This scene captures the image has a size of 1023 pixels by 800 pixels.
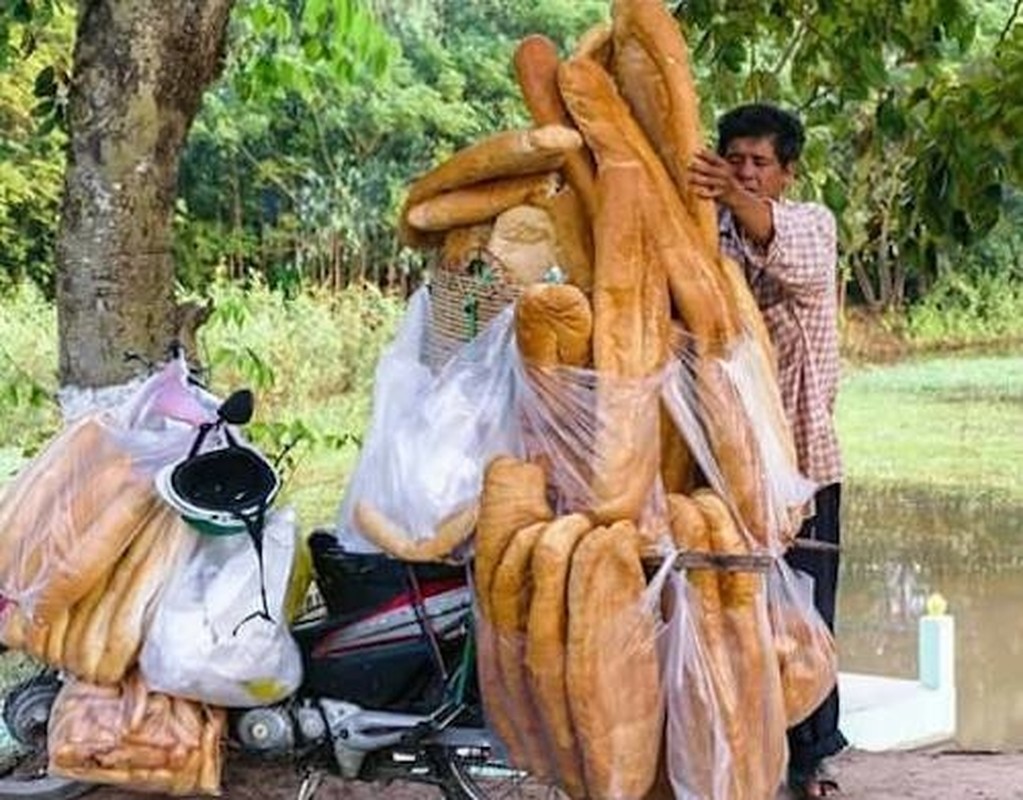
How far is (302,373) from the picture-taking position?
13.6 meters

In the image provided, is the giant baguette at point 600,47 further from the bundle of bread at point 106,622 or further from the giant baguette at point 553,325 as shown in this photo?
the bundle of bread at point 106,622

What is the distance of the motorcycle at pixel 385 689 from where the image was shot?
3232 mm

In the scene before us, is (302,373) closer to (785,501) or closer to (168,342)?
(168,342)

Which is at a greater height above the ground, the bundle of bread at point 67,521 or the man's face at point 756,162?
the man's face at point 756,162

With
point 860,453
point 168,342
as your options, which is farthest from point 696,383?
point 860,453

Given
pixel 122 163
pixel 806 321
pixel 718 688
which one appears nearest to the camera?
pixel 718 688

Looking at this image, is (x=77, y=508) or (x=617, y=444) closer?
(x=617, y=444)

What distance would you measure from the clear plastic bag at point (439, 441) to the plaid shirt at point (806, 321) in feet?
1.86

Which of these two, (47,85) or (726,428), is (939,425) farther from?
(726,428)

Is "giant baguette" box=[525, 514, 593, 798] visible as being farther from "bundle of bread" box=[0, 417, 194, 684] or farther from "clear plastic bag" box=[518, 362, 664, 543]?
"bundle of bread" box=[0, 417, 194, 684]

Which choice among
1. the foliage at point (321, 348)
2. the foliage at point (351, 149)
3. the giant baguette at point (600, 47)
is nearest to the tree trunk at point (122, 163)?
the giant baguette at point (600, 47)

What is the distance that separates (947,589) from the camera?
11688 millimetres

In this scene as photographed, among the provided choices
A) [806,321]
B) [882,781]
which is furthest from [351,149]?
[806,321]

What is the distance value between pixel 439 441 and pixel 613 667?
49 cm
